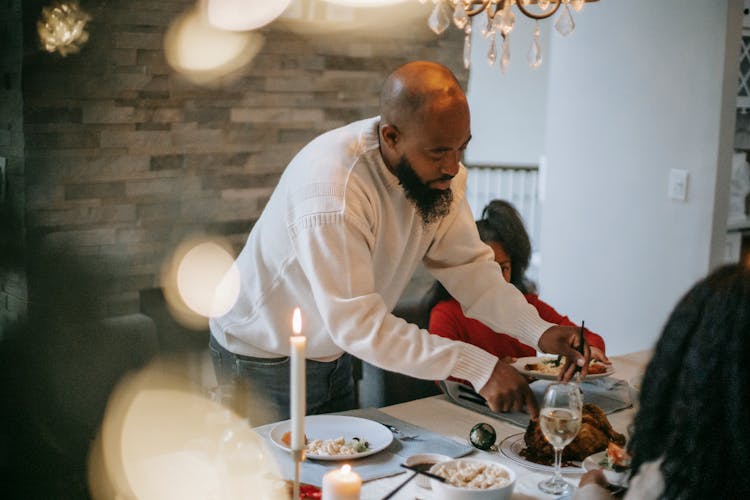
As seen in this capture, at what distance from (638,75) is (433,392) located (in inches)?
63.5

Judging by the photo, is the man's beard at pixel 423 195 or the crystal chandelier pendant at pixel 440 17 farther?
the crystal chandelier pendant at pixel 440 17

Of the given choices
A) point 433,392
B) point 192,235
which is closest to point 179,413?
point 192,235

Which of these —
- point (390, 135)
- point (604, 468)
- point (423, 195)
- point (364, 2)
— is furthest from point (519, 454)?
point (364, 2)

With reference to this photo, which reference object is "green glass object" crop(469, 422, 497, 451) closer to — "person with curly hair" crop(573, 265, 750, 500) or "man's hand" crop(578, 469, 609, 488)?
"man's hand" crop(578, 469, 609, 488)

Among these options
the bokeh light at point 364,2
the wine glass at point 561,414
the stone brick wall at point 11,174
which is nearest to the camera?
the wine glass at point 561,414

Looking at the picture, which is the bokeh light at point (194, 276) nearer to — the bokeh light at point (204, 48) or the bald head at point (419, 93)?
the bokeh light at point (204, 48)

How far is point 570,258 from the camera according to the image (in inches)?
148

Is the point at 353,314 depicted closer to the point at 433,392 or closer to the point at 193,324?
the point at 433,392

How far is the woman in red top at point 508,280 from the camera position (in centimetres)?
259

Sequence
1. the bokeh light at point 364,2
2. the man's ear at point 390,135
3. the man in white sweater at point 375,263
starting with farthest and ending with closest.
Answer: the bokeh light at point 364,2 → the man's ear at point 390,135 → the man in white sweater at point 375,263

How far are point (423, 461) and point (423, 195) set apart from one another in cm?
63

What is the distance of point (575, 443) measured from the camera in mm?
1757

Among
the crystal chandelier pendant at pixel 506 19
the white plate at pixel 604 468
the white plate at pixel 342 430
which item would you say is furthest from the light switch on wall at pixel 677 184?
the white plate at pixel 342 430

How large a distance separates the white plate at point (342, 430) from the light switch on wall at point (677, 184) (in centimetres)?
191
